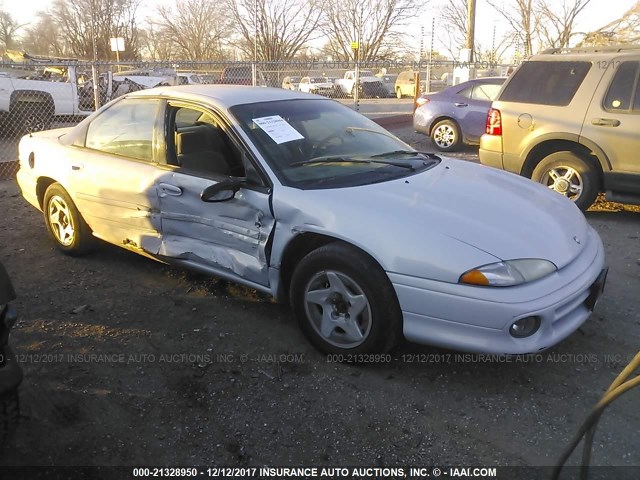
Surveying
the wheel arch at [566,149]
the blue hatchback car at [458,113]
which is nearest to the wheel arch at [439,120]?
the blue hatchback car at [458,113]

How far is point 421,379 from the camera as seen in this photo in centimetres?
311

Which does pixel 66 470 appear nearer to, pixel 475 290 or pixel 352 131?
pixel 475 290

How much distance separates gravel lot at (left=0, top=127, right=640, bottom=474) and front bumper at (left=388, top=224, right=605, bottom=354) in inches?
13.4

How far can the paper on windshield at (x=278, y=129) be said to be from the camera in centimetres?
366

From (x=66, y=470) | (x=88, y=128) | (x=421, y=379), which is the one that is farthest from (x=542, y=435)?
(x=88, y=128)

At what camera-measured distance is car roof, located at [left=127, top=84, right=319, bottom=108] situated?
3.90 metres

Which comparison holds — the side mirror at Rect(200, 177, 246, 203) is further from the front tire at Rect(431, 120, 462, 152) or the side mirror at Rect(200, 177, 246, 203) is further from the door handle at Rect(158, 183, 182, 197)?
the front tire at Rect(431, 120, 462, 152)

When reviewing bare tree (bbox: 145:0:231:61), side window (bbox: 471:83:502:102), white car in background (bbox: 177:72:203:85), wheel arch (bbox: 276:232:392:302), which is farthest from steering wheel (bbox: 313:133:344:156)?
bare tree (bbox: 145:0:231:61)

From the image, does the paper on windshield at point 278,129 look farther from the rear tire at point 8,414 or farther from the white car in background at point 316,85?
the white car in background at point 316,85

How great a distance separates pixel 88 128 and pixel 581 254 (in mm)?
3892

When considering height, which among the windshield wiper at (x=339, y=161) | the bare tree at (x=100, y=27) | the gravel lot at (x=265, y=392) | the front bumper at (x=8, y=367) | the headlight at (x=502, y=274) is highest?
the bare tree at (x=100, y=27)

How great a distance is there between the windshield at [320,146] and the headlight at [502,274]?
954 millimetres

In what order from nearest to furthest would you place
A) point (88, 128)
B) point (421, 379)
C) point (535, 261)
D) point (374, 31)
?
point (535, 261), point (421, 379), point (88, 128), point (374, 31)

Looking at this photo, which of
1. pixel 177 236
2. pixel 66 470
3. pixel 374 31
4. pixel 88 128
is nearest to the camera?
pixel 66 470
